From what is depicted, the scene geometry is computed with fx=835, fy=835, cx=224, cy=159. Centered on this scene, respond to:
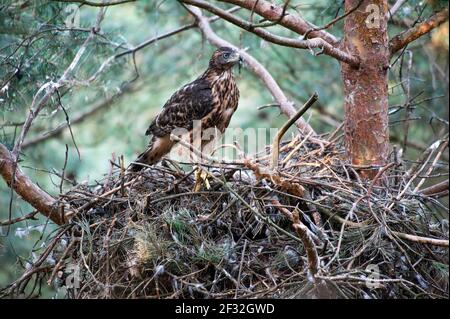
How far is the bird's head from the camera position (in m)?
6.09

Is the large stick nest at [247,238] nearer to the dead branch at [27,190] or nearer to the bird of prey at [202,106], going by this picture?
the dead branch at [27,190]

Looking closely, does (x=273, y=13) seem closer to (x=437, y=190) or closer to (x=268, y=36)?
(x=268, y=36)

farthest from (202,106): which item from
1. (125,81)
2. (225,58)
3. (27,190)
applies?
(27,190)

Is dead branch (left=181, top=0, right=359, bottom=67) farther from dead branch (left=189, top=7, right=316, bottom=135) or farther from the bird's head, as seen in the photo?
the bird's head

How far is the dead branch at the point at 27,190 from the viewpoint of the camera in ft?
16.0

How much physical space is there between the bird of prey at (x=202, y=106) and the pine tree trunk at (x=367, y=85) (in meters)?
1.19

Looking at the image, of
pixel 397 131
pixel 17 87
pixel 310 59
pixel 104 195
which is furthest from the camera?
pixel 310 59

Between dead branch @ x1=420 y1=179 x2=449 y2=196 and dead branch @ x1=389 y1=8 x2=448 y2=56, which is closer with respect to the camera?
dead branch @ x1=389 y1=8 x2=448 y2=56

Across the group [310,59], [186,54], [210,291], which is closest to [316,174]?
[210,291]

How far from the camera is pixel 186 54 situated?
31.3 feet

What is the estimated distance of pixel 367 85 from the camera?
16.6ft

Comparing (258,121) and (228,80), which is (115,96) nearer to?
(228,80)

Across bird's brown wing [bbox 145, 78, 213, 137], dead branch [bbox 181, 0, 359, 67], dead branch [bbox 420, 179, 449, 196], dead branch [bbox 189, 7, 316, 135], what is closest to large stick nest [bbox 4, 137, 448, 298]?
dead branch [bbox 420, 179, 449, 196]
